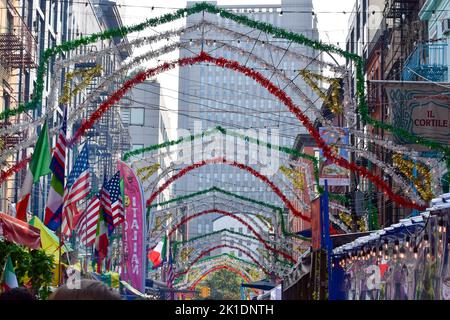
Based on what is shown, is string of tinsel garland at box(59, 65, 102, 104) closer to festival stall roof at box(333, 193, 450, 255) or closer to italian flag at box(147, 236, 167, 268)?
festival stall roof at box(333, 193, 450, 255)

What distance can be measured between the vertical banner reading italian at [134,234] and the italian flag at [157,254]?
75.6ft

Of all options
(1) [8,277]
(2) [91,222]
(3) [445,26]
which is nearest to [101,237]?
(2) [91,222]

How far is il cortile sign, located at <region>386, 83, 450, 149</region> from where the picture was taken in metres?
22.7

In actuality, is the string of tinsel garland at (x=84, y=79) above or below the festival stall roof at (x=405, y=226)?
above

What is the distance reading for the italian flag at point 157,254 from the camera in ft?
189

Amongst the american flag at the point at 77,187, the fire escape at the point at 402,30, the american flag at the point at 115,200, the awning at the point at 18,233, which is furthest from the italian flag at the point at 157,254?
the awning at the point at 18,233

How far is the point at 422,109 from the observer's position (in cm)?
2311

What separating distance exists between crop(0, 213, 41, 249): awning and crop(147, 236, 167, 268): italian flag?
38.3 meters

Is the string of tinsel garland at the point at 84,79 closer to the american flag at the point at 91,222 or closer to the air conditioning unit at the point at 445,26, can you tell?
the american flag at the point at 91,222

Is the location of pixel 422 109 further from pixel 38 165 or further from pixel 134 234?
pixel 134 234

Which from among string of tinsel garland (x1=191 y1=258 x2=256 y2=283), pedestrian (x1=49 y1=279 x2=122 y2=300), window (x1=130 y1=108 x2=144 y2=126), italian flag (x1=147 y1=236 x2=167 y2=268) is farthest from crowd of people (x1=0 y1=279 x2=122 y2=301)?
window (x1=130 y1=108 x2=144 y2=126)

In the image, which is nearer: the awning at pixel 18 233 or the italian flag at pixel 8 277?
the italian flag at pixel 8 277

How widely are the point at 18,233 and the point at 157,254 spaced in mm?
40819
